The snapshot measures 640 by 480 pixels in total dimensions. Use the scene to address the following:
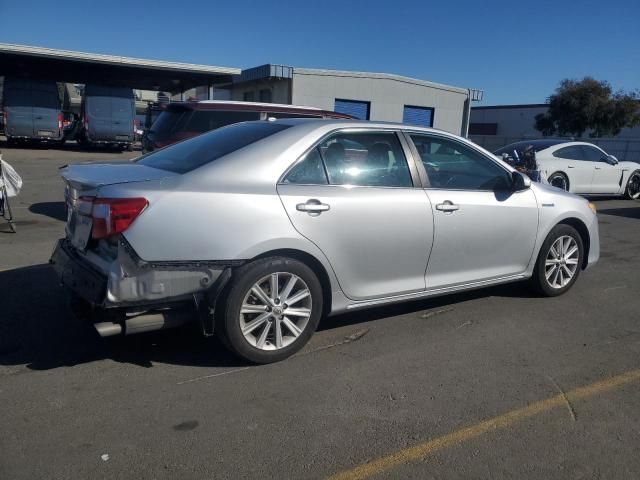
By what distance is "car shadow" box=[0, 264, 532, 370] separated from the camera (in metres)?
3.88

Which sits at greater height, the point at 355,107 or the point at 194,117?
the point at 355,107

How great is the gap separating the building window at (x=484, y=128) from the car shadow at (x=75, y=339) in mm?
53304

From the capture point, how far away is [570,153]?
43.5 ft

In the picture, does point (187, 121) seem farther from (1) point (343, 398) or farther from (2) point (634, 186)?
(2) point (634, 186)

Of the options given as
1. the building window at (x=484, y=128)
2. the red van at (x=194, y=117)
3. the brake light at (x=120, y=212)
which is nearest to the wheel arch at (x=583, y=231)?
the brake light at (x=120, y=212)

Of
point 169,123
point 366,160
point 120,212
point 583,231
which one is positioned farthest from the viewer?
point 169,123

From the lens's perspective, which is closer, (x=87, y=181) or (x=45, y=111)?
(x=87, y=181)

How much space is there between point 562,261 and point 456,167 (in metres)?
1.57

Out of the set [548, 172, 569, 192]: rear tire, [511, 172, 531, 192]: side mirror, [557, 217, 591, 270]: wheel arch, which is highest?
[511, 172, 531, 192]: side mirror

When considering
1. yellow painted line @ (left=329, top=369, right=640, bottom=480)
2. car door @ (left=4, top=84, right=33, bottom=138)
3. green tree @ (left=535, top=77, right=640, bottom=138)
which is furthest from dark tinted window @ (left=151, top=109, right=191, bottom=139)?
green tree @ (left=535, top=77, right=640, bottom=138)

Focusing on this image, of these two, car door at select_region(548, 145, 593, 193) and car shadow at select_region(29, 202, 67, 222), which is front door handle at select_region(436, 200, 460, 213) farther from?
car door at select_region(548, 145, 593, 193)

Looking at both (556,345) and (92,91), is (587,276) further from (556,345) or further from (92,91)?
(92,91)

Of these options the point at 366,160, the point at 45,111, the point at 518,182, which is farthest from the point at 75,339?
the point at 45,111

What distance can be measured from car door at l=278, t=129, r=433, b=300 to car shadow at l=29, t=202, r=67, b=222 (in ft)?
19.9
